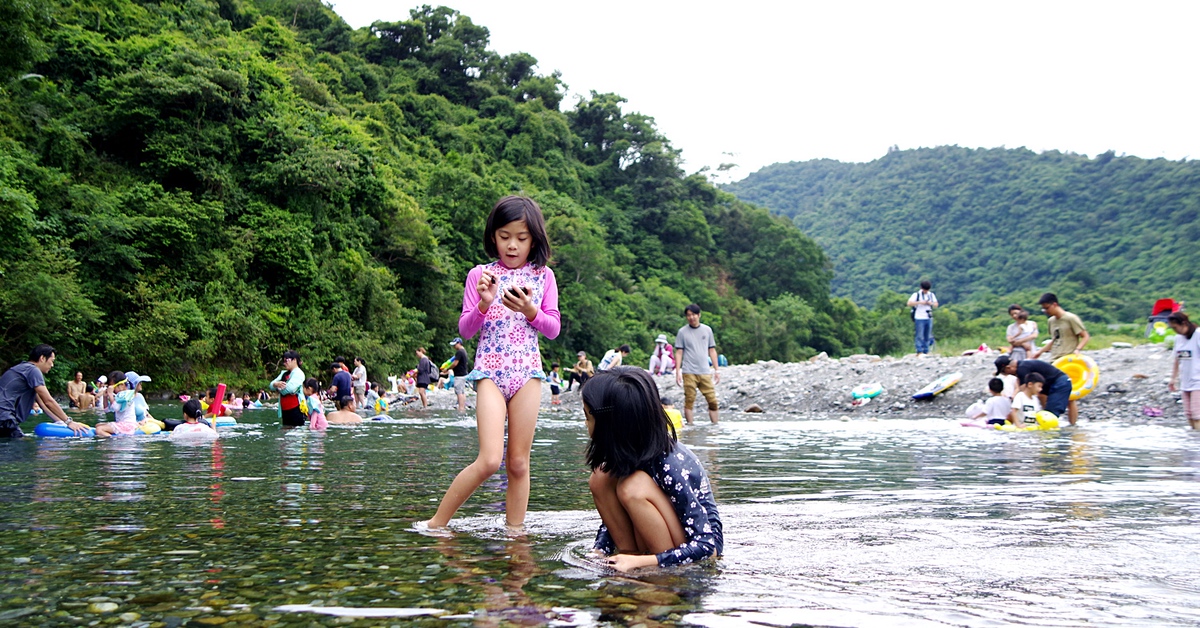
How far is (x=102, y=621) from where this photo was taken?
2.54m

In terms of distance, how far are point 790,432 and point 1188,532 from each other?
28.3 feet

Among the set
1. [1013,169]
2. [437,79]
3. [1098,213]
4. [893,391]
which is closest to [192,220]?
[893,391]

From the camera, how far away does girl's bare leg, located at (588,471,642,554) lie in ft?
11.3

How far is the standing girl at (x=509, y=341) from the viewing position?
413 centimetres

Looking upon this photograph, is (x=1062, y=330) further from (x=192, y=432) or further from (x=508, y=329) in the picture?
(x=192, y=432)

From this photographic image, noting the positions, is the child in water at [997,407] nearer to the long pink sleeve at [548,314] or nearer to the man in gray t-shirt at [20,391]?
the long pink sleeve at [548,314]

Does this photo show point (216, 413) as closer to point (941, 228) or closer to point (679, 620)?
point (679, 620)

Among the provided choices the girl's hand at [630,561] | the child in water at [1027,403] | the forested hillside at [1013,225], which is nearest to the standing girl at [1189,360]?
the child in water at [1027,403]

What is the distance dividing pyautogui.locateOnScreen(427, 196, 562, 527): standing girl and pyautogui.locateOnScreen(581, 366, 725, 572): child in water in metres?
0.78

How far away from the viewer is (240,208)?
31562 mm

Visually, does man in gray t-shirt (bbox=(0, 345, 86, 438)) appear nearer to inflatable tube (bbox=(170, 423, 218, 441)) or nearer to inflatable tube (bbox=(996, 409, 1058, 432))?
inflatable tube (bbox=(170, 423, 218, 441))

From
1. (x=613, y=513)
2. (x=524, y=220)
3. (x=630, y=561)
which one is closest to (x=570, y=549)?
(x=613, y=513)

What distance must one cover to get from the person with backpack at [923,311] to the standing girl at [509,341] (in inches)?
649

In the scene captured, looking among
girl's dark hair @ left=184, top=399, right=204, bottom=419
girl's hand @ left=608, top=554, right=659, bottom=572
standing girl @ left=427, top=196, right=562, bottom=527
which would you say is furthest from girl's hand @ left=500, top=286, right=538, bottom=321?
girl's dark hair @ left=184, top=399, right=204, bottom=419
